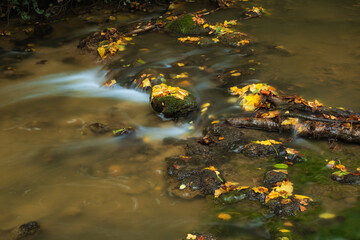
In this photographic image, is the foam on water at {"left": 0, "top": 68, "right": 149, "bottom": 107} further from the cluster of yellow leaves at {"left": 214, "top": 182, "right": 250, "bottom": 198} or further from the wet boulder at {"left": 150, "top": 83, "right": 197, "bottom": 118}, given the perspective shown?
the cluster of yellow leaves at {"left": 214, "top": 182, "right": 250, "bottom": 198}

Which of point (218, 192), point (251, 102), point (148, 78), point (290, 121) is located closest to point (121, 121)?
point (148, 78)

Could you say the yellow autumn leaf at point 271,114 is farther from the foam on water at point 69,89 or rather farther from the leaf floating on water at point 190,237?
the leaf floating on water at point 190,237

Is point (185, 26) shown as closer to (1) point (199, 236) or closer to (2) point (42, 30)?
(2) point (42, 30)

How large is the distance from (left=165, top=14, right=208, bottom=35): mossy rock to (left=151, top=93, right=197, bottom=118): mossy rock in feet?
11.2

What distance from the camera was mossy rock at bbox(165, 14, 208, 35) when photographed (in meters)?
8.55

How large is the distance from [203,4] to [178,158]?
685 centimetres

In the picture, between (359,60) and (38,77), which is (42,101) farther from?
(359,60)

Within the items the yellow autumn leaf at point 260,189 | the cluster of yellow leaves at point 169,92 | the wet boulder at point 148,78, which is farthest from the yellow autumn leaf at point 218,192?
the wet boulder at point 148,78

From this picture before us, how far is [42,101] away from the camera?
20.7 ft

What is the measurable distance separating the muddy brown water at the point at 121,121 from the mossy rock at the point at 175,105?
0.18m

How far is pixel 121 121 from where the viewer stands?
5.60 m

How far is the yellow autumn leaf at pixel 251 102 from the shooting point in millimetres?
5285

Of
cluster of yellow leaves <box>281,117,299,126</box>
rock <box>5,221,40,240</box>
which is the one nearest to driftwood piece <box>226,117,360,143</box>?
cluster of yellow leaves <box>281,117,299,126</box>

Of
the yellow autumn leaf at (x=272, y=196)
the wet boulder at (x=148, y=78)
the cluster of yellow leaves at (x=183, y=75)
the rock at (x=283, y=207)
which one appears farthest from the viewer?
the cluster of yellow leaves at (x=183, y=75)
